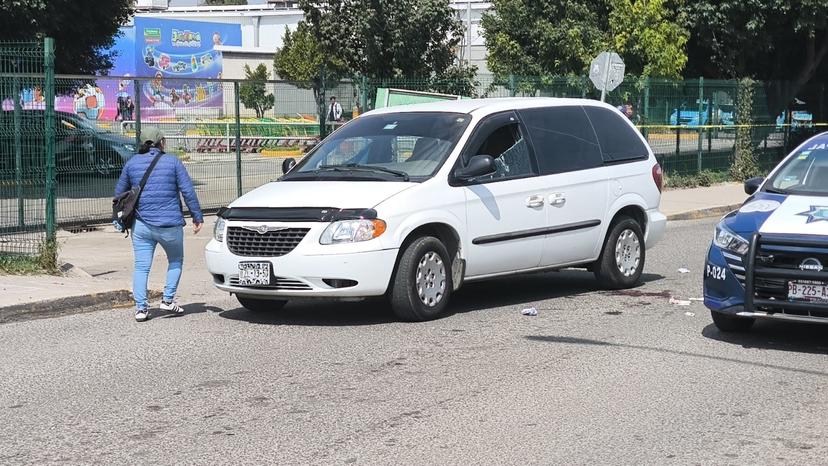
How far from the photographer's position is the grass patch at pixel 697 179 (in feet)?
87.7

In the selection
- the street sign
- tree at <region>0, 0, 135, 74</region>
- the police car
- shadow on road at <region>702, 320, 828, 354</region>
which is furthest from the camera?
the street sign

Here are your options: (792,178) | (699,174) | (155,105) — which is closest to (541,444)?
(792,178)

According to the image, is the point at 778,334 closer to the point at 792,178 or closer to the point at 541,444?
the point at 792,178

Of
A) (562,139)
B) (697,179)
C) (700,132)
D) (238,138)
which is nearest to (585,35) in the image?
(700,132)

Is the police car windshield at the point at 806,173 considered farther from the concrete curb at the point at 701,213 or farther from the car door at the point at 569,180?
the concrete curb at the point at 701,213

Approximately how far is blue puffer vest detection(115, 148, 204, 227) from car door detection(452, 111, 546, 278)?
2.46 m

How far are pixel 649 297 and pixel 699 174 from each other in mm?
16960

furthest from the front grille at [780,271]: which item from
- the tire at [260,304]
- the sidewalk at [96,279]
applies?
the sidewalk at [96,279]

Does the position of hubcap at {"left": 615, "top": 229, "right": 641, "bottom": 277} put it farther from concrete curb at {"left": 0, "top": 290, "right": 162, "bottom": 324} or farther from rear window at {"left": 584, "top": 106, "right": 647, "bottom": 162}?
concrete curb at {"left": 0, "top": 290, "right": 162, "bottom": 324}

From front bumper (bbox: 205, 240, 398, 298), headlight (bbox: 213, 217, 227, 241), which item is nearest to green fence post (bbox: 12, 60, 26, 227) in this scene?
headlight (bbox: 213, 217, 227, 241)

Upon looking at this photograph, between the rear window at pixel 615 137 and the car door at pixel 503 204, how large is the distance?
118 cm

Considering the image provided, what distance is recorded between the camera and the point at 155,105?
57.1 feet

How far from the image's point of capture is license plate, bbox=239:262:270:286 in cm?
959

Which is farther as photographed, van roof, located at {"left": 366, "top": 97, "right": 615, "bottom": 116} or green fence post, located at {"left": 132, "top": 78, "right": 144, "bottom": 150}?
green fence post, located at {"left": 132, "top": 78, "right": 144, "bottom": 150}
